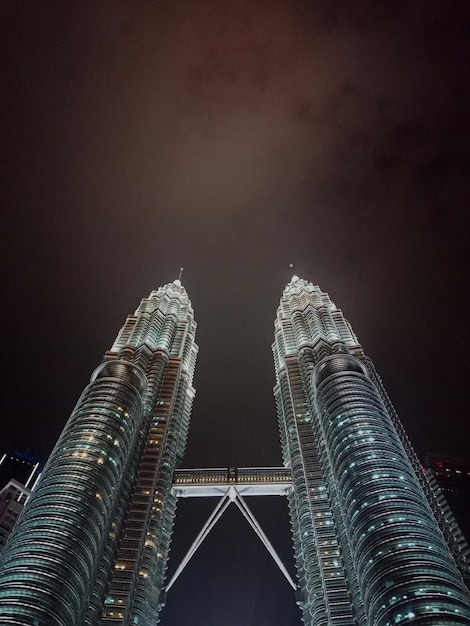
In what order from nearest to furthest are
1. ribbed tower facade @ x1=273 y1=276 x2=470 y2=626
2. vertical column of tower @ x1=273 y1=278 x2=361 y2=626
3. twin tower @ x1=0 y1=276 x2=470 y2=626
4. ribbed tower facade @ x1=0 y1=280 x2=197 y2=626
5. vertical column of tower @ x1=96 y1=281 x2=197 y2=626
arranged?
ribbed tower facade @ x1=273 y1=276 x2=470 y2=626 → twin tower @ x1=0 y1=276 x2=470 y2=626 → ribbed tower facade @ x1=0 y1=280 x2=197 y2=626 → vertical column of tower @ x1=273 y1=278 x2=361 y2=626 → vertical column of tower @ x1=96 y1=281 x2=197 y2=626

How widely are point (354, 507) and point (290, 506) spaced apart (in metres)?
30.1

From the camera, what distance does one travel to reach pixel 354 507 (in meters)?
81.6

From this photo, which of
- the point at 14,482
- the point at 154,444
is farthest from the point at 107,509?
the point at 14,482

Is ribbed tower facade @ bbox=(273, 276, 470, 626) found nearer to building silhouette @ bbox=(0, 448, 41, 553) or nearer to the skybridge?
the skybridge

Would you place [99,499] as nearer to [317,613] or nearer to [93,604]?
[93,604]

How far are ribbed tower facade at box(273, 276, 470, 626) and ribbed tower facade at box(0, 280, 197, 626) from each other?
25.4m

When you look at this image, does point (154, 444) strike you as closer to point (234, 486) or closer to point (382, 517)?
point (234, 486)

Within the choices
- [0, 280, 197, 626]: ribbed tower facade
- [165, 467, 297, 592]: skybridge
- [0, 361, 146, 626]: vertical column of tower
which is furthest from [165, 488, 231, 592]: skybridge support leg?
[0, 361, 146, 626]: vertical column of tower

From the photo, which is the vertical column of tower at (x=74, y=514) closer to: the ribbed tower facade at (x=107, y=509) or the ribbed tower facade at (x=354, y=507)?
the ribbed tower facade at (x=107, y=509)

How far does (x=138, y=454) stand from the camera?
109m

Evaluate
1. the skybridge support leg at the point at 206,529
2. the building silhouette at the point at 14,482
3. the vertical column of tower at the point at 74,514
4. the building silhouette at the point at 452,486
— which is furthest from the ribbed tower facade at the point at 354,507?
the building silhouette at the point at 14,482

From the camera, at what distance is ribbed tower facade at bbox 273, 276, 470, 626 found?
219 ft

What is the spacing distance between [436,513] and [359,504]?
80.3ft

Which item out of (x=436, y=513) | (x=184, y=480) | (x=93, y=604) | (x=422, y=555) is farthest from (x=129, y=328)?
(x=422, y=555)
